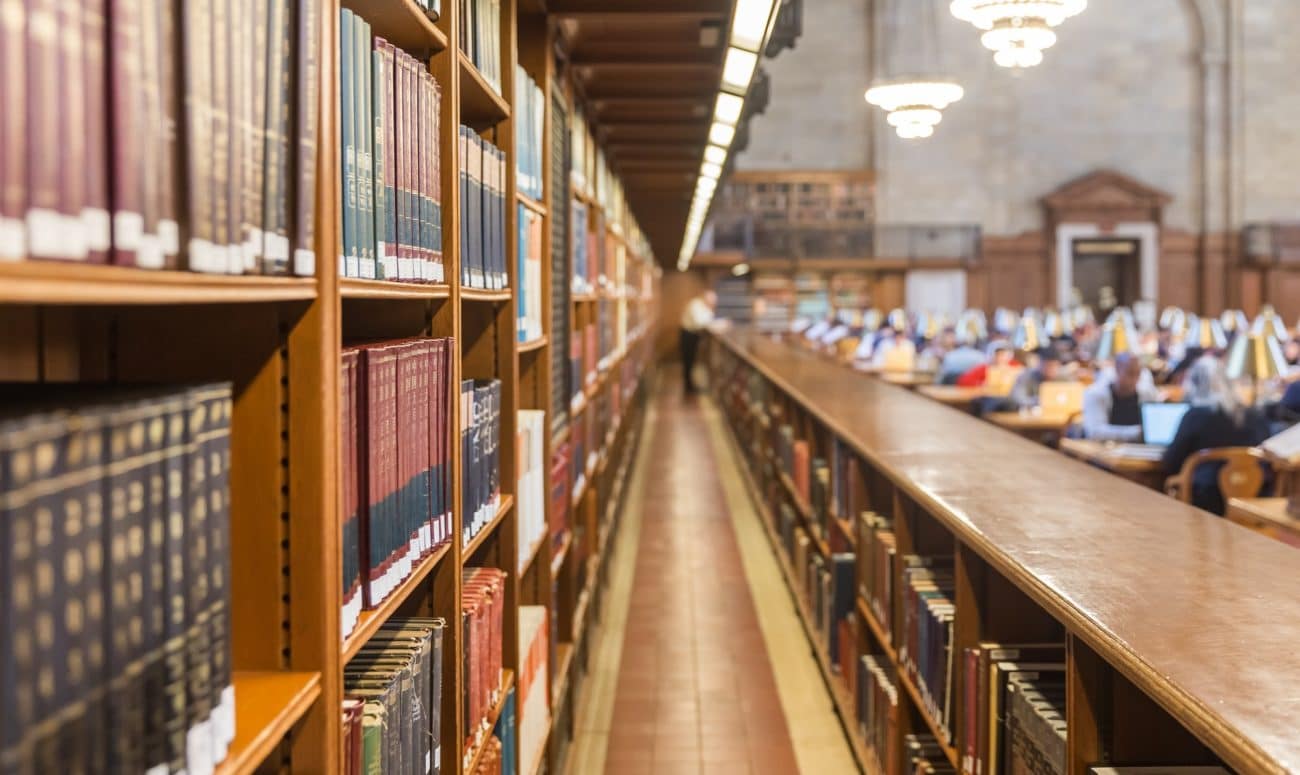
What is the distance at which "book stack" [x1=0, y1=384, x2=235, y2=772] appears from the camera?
2.37ft

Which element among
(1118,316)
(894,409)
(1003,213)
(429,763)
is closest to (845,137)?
(1003,213)

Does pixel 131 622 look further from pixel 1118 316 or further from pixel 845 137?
pixel 845 137

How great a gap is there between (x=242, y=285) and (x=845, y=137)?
2299 cm

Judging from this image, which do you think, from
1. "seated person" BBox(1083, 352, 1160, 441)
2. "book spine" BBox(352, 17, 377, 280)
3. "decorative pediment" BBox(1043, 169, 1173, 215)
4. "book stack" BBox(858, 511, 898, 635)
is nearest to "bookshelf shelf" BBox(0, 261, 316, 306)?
"book spine" BBox(352, 17, 377, 280)

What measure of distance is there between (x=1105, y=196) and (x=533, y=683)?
2190 centimetres

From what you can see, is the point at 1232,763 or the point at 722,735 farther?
the point at 722,735

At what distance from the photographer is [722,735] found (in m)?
3.95

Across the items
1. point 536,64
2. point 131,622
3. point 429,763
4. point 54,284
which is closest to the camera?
point 54,284

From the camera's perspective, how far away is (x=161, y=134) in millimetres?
859

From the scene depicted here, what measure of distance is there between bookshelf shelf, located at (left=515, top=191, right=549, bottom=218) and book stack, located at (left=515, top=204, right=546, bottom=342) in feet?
0.04

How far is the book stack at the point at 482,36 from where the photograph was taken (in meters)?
2.21

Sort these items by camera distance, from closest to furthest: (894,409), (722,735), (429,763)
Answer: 1. (429,763)
2. (722,735)
3. (894,409)

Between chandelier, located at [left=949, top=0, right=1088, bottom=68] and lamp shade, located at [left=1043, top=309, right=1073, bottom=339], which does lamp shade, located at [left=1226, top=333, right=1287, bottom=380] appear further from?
lamp shade, located at [left=1043, top=309, right=1073, bottom=339]

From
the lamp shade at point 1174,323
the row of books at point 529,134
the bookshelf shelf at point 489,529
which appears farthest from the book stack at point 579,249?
the lamp shade at point 1174,323
